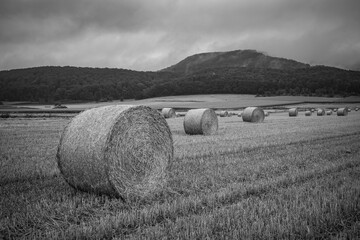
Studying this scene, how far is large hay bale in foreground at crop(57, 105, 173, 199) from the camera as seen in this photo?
5680 mm

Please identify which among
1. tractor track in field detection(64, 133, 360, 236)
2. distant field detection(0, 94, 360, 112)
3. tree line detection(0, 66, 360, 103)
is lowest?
tractor track in field detection(64, 133, 360, 236)

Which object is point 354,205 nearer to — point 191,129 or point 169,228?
point 169,228

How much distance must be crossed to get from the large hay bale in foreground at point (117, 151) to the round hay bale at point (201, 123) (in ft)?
31.6

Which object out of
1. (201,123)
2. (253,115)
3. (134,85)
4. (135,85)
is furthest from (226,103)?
(201,123)

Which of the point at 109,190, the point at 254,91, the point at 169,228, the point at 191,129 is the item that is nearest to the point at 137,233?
the point at 169,228

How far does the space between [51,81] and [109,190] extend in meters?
79.9

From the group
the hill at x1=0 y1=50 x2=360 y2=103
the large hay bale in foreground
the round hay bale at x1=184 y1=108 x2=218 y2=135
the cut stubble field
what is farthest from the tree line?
the large hay bale in foreground

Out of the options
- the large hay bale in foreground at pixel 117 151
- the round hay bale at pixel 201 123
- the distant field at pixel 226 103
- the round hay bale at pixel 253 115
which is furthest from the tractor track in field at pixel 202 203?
the distant field at pixel 226 103

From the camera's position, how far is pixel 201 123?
16.5 metres

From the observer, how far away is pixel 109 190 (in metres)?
5.58

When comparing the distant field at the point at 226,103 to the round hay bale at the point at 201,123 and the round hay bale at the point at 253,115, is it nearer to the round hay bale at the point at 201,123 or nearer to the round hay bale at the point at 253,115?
the round hay bale at the point at 253,115

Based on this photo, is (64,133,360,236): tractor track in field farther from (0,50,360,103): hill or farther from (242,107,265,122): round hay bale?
(0,50,360,103): hill

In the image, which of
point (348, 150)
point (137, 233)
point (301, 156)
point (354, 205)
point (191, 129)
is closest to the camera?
point (137, 233)

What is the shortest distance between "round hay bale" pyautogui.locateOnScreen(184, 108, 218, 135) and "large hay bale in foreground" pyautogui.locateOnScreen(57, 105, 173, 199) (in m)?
9.62
